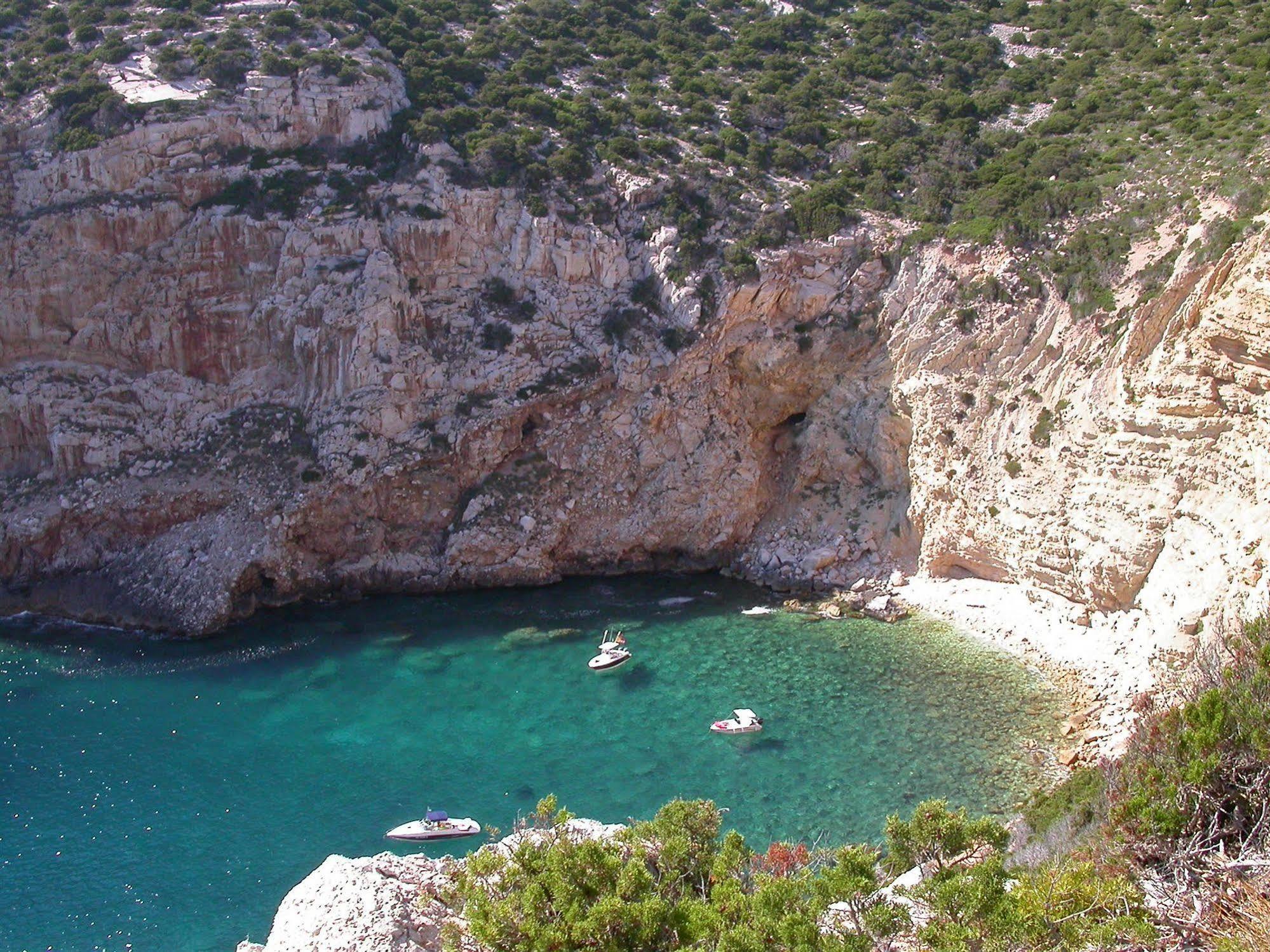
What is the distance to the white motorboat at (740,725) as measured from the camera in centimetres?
2484

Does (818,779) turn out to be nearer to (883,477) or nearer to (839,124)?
(883,477)

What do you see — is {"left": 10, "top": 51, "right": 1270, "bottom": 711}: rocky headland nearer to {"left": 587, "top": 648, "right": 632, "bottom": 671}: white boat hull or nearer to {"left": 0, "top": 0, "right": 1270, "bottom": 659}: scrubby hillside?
{"left": 0, "top": 0, "right": 1270, "bottom": 659}: scrubby hillside

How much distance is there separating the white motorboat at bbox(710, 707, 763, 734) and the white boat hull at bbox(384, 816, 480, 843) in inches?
260

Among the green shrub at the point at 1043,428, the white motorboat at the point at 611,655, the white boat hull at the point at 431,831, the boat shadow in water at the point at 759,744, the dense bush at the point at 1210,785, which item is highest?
the dense bush at the point at 1210,785

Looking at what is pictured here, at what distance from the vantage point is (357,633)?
31.7m

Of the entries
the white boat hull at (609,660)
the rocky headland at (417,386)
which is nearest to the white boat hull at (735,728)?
the white boat hull at (609,660)

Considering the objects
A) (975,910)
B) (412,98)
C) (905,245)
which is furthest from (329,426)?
(975,910)

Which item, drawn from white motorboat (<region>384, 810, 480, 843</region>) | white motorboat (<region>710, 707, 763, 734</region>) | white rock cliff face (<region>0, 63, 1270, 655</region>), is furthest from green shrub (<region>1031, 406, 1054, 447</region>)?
white motorboat (<region>384, 810, 480, 843</region>)

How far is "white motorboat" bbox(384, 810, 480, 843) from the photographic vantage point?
2125 cm

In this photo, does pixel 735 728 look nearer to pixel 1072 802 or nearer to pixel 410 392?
pixel 1072 802

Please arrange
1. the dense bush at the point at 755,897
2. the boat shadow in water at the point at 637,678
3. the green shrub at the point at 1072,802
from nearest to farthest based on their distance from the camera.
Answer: the dense bush at the point at 755,897 < the green shrub at the point at 1072,802 < the boat shadow in water at the point at 637,678

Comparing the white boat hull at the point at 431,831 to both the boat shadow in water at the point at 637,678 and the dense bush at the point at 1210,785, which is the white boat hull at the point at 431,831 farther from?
the dense bush at the point at 1210,785

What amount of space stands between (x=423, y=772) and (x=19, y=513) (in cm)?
1960

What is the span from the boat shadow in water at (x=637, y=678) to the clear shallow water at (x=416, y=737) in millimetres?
98
